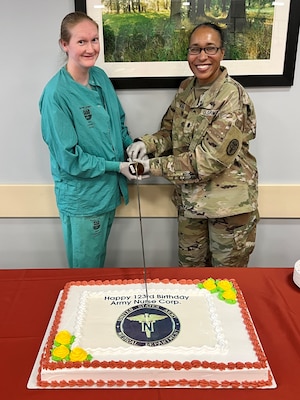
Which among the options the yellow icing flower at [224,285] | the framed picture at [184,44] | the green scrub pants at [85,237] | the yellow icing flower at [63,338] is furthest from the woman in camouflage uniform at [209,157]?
the yellow icing flower at [63,338]

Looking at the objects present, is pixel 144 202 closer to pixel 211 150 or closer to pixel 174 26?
pixel 211 150

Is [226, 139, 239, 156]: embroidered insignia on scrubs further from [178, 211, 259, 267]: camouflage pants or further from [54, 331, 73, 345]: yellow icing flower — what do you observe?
[54, 331, 73, 345]: yellow icing flower

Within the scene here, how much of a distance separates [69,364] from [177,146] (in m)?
1.08

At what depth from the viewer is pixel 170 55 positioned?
1.96 m

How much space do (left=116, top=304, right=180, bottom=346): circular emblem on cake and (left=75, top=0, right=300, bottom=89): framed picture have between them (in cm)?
114

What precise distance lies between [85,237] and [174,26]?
1.01 meters

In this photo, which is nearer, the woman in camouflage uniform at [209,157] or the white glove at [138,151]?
the woman in camouflage uniform at [209,157]

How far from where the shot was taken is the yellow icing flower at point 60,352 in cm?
106

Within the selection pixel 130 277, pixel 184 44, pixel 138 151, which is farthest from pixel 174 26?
pixel 130 277

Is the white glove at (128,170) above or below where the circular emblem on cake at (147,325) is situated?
above

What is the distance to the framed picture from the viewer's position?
189 centimetres

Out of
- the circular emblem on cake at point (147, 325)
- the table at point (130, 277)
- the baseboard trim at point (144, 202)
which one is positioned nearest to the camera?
the table at point (130, 277)

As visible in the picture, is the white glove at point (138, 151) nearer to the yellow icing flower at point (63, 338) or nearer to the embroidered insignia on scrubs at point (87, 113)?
the embroidered insignia on scrubs at point (87, 113)

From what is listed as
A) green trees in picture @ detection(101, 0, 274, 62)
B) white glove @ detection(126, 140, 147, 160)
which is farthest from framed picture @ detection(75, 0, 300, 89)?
white glove @ detection(126, 140, 147, 160)
